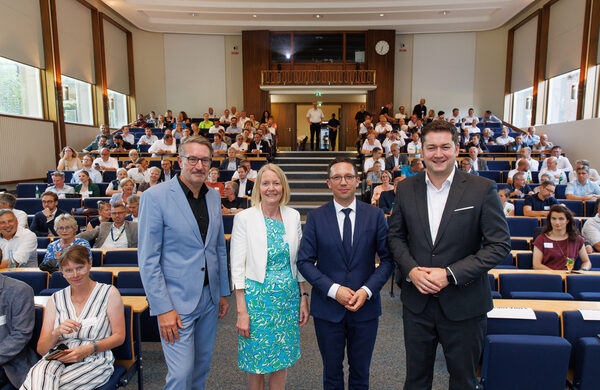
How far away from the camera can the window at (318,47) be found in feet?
45.8

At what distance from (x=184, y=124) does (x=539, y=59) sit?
11.5 metres

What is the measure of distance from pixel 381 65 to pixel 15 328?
1388 centimetres

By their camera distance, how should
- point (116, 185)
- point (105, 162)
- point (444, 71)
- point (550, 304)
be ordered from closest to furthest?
point (550, 304), point (116, 185), point (105, 162), point (444, 71)

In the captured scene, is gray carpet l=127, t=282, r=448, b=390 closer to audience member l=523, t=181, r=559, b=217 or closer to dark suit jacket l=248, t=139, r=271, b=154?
audience member l=523, t=181, r=559, b=217

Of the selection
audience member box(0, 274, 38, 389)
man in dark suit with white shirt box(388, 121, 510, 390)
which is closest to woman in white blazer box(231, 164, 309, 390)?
man in dark suit with white shirt box(388, 121, 510, 390)

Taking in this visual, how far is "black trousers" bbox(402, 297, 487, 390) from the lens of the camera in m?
1.56

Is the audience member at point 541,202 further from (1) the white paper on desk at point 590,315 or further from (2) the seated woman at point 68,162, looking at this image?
(2) the seated woman at point 68,162

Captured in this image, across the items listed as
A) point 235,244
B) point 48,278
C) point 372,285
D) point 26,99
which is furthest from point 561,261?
point 26,99

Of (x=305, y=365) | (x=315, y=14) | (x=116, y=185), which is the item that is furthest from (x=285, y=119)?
(x=305, y=365)

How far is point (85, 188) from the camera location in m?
6.11

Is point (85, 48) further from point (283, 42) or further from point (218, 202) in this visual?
point (218, 202)

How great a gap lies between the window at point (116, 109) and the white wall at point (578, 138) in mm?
13862

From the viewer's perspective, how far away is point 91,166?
7.24m

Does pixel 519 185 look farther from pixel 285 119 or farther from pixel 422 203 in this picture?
pixel 285 119
